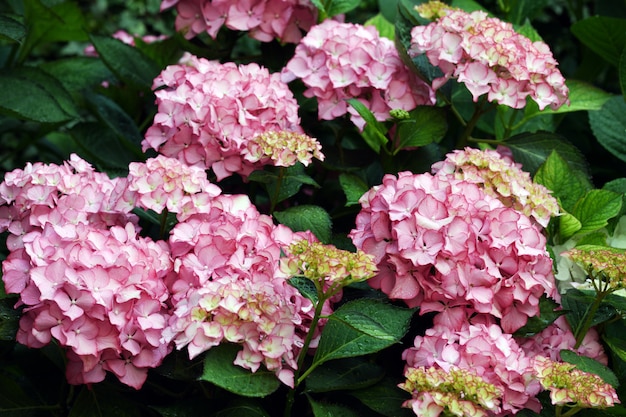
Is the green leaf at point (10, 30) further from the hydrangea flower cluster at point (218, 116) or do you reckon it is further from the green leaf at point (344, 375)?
the green leaf at point (344, 375)

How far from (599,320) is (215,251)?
0.56 m

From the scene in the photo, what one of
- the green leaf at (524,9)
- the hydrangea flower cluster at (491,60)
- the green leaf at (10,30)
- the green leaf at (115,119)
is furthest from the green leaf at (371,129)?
the green leaf at (524,9)

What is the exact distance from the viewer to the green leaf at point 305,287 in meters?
1.06

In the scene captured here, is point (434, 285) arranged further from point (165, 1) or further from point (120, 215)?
point (165, 1)

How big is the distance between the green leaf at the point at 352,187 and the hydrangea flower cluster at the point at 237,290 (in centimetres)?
16

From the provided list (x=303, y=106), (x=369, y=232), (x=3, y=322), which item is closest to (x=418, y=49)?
(x=303, y=106)

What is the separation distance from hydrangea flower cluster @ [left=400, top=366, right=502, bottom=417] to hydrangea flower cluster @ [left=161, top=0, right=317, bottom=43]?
804mm

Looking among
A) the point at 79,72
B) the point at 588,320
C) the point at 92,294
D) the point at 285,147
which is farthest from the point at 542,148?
the point at 79,72

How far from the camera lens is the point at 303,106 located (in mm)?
1603

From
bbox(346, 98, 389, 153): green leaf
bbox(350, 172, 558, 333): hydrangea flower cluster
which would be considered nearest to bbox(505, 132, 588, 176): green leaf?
bbox(346, 98, 389, 153): green leaf

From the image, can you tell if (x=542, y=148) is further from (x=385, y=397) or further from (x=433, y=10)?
(x=385, y=397)

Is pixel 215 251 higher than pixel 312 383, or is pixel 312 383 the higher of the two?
pixel 215 251

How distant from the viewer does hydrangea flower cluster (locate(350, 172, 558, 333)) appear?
1.12 m

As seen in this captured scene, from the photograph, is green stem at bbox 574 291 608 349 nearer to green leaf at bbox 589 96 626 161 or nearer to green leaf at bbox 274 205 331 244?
green leaf at bbox 274 205 331 244
